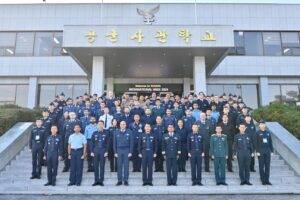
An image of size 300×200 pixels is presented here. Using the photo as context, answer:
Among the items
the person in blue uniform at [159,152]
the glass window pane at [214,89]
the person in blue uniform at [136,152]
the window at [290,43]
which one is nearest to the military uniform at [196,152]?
the person in blue uniform at [159,152]

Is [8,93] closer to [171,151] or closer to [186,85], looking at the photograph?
[186,85]

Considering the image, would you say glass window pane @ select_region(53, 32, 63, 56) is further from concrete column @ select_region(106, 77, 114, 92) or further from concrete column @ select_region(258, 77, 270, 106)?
concrete column @ select_region(258, 77, 270, 106)


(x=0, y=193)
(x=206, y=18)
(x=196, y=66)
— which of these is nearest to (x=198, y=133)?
(x=0, y=193)

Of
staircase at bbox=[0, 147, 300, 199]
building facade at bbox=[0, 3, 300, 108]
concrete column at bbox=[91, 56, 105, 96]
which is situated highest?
building facade at bbox=[0, 3, 300, 108]

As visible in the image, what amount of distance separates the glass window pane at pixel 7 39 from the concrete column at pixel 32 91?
2960 millimetres

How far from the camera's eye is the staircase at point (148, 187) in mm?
9742

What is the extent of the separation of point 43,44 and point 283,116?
705 inches

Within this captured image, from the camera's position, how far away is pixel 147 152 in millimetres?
10328

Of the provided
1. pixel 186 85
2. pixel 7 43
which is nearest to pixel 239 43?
pixel 186 85

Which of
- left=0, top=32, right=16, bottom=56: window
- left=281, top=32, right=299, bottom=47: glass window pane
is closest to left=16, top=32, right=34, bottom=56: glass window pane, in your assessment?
left=0, top=32, right=16, bottom=56: window

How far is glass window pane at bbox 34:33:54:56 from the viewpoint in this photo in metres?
26.3

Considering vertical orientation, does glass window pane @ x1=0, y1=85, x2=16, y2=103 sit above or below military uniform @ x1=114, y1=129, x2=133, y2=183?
above

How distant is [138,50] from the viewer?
57.5ft

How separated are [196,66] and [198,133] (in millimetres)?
8323
